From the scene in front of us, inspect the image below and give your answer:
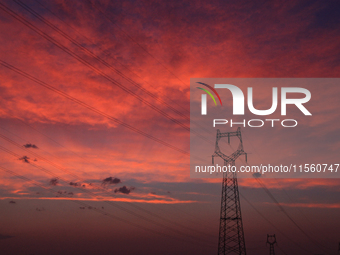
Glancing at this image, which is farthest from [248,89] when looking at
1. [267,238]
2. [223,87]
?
[267,238]

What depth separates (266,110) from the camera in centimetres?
4356

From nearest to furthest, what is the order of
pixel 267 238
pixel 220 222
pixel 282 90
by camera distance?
pixel 282 90 → pixel 220 222 → pixel 267 238

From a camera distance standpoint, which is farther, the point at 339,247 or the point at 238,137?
the point at 339,247

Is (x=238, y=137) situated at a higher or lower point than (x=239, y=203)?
higher

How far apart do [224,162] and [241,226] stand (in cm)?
1041

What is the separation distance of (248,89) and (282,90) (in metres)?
4.56

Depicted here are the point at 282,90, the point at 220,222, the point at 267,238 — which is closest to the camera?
the point at 282,90

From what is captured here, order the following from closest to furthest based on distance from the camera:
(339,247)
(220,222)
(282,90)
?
1. (282,90)
2. (220,222)
3. (339,247)

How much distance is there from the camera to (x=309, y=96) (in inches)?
1715

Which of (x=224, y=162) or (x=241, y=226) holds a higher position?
(x=224, y=162)

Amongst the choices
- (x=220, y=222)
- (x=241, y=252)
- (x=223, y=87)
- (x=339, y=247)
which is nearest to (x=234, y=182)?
(x=220, y=222)

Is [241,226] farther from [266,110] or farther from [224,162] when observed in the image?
[266,110]

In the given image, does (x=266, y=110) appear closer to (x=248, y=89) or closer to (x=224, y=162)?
(x=248, y=89)

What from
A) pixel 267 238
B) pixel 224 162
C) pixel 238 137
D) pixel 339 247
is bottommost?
pixel 339 247
